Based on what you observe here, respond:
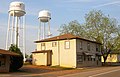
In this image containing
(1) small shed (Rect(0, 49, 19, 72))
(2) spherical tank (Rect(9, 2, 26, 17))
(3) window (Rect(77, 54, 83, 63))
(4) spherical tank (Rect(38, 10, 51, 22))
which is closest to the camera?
(1) small shed (Rect(0, 49, 19, 72))

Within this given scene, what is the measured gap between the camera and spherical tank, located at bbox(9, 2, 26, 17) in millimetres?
57594

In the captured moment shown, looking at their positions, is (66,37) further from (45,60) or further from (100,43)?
(100,43)

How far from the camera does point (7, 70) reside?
35.9 m

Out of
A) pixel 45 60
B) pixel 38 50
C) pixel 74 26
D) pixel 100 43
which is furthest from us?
pixel 74 26

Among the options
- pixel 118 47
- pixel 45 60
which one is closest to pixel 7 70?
pixel 45 60

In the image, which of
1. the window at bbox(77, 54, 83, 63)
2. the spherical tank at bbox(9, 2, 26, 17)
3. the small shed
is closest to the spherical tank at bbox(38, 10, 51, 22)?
the spherical tank at bbox(9, 2, 26, 17)

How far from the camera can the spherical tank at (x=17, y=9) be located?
189ft

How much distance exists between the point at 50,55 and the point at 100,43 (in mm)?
16873

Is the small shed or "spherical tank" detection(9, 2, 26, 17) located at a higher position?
"spherical tank" detection(9, 2, 26, 17)

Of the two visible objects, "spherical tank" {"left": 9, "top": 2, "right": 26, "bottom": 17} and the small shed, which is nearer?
the small shed

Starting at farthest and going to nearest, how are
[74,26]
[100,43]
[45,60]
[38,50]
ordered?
[74,26] < [100,43] < [38,50] < [45,60]

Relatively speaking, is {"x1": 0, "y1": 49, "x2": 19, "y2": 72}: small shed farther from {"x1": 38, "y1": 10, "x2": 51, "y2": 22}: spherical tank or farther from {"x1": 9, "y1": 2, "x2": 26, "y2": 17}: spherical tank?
{"x1": 38, "y1": 10, "x2": 51, "y2": 22}: spherical tank

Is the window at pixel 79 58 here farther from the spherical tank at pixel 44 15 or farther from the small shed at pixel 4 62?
the small shed at pixel 4 62

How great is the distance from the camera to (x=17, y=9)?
57.6 metres
